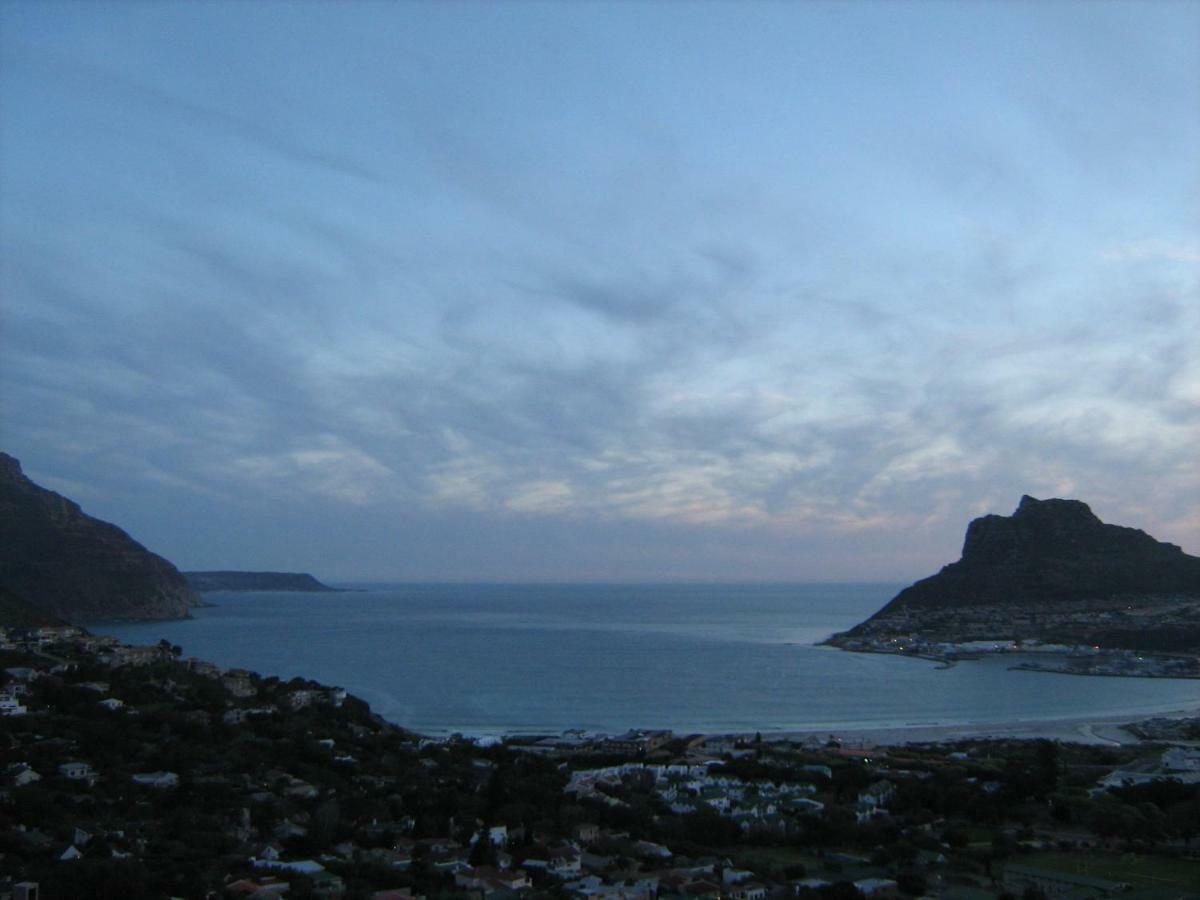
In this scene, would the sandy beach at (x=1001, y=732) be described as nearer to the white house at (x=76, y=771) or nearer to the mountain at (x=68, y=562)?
the white house at (x=76, y=771)

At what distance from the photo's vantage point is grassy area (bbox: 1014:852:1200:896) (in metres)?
13.2

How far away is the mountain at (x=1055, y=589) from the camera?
223 ft

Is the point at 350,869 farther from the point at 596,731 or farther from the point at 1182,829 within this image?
the point at 596,731

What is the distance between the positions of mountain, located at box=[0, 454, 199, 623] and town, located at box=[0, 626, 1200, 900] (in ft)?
188

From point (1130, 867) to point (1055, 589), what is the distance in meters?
73.2

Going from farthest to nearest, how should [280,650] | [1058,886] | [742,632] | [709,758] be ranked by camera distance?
[742,632] → [280,650] → [709,758] → [1058,886]

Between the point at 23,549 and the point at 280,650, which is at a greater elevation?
the point at 23,549

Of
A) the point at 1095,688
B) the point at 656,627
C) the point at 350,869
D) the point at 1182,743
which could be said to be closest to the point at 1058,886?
the point at 350,869

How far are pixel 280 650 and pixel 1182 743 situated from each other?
150 ft

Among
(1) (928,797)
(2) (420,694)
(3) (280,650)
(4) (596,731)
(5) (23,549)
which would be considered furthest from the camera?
(5) (23,549)

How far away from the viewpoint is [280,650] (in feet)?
196

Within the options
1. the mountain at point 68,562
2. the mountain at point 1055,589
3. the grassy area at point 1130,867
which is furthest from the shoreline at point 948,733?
the mountain at point 68,562

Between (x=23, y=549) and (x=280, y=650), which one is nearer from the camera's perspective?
(x=280, y=650)

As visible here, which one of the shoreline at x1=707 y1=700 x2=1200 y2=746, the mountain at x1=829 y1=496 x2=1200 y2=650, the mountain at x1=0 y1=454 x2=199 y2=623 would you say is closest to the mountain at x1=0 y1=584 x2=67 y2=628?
the shoreline at x1=707 y1=700 x2=1200 y2=746
